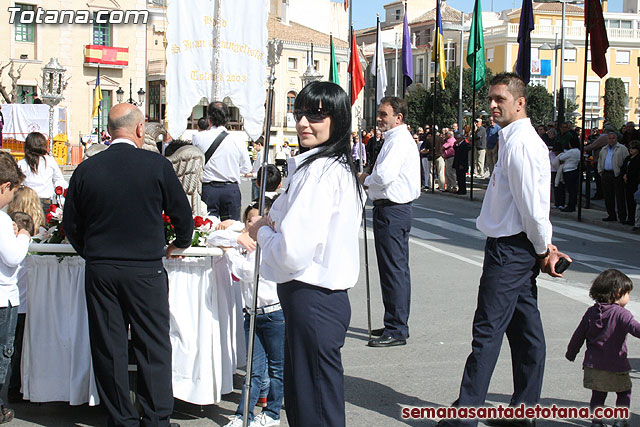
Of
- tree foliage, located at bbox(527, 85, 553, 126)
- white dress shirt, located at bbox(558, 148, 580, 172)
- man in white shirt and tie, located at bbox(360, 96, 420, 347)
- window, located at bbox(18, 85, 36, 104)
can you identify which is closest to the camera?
man in white shirt and tie, located at bbox(360, 96, 420, 347)

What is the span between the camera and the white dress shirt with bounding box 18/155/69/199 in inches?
400

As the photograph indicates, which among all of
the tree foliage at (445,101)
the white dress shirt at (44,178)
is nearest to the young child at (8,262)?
the white dress shirt at (44,178)

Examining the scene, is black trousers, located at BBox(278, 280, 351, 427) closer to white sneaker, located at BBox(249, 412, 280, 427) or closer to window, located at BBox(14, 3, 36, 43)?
white sneaker, located at BBox(249, 412, 280, 427)

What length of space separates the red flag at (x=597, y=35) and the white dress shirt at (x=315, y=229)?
50.0 ft

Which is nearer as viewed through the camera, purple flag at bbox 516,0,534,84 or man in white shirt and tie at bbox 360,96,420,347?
man in white shirt and tie at bbox 360,96,420,347

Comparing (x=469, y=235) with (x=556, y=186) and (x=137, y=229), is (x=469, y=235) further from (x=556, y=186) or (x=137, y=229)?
(x=137, y=229)

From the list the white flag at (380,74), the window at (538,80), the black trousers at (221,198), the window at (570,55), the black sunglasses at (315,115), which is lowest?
the black trousers at (221,198)

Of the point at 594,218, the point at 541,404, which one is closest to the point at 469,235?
the point at 594,218

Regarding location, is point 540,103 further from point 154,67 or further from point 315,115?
point 315,115

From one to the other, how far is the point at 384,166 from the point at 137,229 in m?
2.94

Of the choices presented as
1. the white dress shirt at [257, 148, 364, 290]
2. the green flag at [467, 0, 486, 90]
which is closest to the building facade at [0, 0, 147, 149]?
the green flag at [467, 0, 486, 90]

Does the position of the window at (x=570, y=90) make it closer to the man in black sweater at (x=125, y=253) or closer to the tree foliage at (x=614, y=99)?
the tree foliage at (x=614, y=99)

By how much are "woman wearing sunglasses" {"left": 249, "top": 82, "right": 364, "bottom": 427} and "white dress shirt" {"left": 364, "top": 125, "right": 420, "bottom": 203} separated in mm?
3206

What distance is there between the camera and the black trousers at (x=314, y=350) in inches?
139
